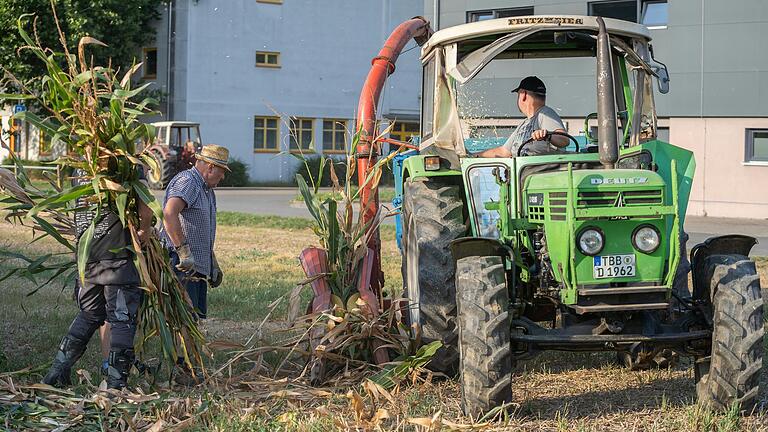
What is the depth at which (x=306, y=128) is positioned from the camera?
130 ft

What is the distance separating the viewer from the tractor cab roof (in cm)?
669

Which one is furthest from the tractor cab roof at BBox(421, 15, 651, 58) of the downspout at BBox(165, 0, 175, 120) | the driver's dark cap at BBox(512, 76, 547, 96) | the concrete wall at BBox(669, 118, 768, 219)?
the downspout at BBox(165, 0, 175, 120)

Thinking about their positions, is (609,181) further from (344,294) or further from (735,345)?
(344,294)

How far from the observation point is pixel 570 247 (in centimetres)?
559

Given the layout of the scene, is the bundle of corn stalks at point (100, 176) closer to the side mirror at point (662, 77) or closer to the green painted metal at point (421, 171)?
the green painted metal at point (421, 171)

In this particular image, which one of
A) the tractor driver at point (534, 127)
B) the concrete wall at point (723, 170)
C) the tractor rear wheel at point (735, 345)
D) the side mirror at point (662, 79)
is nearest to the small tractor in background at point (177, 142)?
the concrete wall at point (723, 170)

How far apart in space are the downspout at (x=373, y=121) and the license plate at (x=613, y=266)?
236 cm

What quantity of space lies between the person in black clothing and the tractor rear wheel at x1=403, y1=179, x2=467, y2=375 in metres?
1.66

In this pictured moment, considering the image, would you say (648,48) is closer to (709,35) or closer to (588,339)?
(588,339)

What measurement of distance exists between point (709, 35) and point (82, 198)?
1748 centimetres

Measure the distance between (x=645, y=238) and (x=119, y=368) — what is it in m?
3.10

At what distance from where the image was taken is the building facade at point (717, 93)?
20.9m

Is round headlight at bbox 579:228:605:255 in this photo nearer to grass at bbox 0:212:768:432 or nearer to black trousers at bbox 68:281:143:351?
grass at bbox 0:212:768:432

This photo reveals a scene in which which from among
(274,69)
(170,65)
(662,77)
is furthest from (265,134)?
(662,77)
